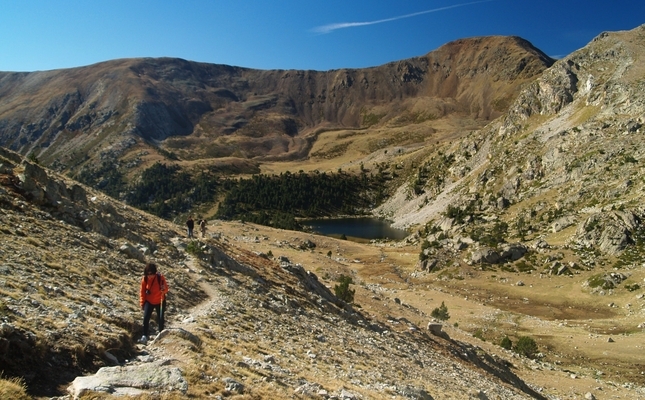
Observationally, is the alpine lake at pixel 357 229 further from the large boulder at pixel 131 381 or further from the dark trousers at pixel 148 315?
the large boulder at pixel 131 381

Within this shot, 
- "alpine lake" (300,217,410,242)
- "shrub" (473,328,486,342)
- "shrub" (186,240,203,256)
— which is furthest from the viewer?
"alpine lake" (300,217,410,242)

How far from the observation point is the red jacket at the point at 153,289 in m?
13.5

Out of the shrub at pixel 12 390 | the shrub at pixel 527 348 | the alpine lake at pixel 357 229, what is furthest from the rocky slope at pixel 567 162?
the shrub at pixel 12 390

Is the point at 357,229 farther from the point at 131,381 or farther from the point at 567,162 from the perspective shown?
the point at 131,381

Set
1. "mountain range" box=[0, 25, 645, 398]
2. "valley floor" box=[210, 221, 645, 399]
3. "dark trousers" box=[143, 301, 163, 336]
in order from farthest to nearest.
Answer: "valley floor" box=[210, 221, 645, 399]
"dark trousers" box=[143, 301, 163, 336]
"mountain range" box=[0, 25, 645, 398]

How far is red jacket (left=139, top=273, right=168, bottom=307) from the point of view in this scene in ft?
44.4

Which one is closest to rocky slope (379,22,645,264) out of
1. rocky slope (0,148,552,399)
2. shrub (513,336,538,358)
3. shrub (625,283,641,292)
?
shrub (625,283,641,292)

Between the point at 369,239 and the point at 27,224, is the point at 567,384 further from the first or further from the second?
the point at 369,239

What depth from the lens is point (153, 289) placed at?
44.9 ft

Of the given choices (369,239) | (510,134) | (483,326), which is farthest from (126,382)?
(510,134)

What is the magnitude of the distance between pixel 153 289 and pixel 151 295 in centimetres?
21

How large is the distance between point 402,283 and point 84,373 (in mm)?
61930

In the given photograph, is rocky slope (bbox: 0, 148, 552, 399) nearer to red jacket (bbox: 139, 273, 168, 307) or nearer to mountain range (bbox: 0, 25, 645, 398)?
mountain range (bbox: 0, 25, 645, 398)

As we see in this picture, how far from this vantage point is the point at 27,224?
18.9 m
